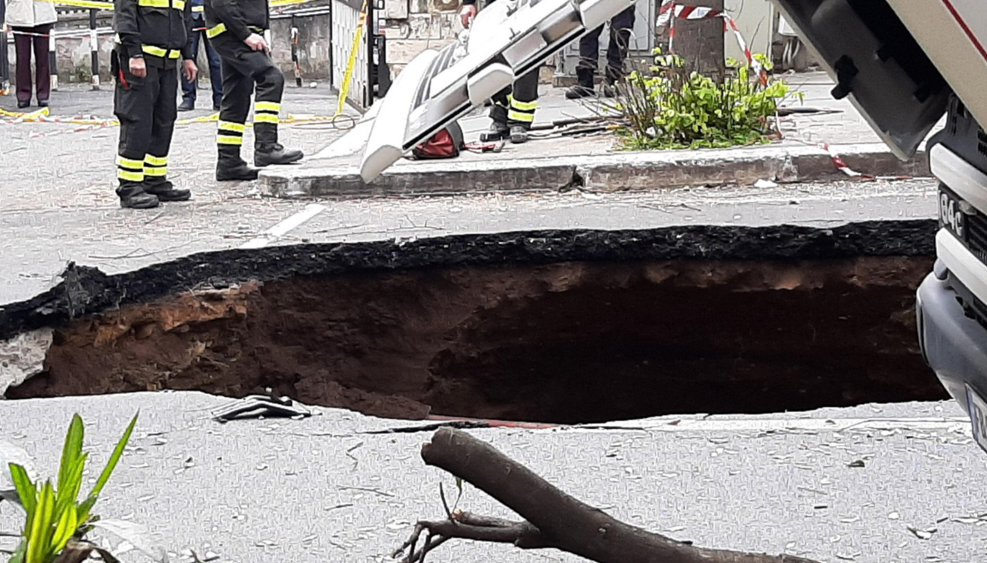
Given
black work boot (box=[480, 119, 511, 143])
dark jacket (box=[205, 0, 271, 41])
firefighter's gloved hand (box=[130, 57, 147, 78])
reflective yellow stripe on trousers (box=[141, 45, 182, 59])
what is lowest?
black work boot (box=[480, 119, 511, 143])

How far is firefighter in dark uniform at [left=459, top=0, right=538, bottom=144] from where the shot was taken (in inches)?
361

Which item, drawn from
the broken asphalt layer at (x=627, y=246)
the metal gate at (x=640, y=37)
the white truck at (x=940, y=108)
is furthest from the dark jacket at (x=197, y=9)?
the white truck at (x=940, y=108)

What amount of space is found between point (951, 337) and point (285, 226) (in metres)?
4.44

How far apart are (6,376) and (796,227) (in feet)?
11.9

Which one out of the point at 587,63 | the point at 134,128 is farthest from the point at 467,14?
the point at 134,128

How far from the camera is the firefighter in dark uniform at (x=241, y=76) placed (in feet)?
26.0

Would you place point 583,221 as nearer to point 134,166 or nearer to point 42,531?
point 134,166

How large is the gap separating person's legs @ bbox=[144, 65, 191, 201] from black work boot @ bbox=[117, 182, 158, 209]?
16cm

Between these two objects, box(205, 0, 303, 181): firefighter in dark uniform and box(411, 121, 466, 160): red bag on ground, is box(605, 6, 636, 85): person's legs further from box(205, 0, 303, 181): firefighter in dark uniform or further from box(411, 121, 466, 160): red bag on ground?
box(205, 0, 303, 181): firefighter in dark uniform

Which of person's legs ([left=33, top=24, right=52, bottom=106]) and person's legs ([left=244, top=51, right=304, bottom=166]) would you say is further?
person's legs ([left=33, top=24, right=52, bottom=106])

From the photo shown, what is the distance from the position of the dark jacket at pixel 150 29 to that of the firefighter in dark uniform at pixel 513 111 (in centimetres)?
265

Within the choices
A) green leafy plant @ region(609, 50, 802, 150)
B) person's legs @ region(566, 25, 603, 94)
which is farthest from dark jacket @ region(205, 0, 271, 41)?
person's legs @ region(566, 25, 603, 94)

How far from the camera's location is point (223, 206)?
712 cm

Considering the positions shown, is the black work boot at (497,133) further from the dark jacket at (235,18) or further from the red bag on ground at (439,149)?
the dark jacket at (235,18)
